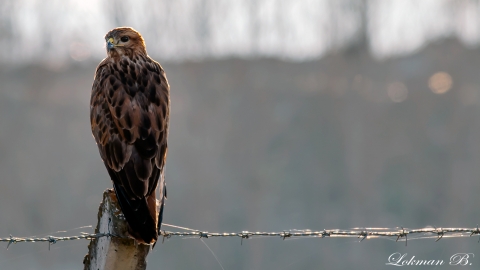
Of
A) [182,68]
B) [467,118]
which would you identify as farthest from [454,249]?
[182,68]

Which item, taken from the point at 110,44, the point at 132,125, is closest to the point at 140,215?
the point at 132,125

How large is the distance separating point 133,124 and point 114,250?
1.48m

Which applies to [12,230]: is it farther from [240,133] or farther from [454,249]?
[454,249]

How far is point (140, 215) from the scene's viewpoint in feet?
12.9

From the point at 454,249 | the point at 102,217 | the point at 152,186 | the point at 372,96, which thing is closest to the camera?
the point at 102,217

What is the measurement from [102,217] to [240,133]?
62.6 ft

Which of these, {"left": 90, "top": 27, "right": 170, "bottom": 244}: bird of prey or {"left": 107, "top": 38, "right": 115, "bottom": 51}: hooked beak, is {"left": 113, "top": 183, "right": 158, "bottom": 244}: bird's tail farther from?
{"left": 107, "top": 38, "right": 115, "bottom": 51}: hooked beak

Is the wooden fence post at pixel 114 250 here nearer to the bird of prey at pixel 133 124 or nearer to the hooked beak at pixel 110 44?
the bird of prey at pixel 133 124

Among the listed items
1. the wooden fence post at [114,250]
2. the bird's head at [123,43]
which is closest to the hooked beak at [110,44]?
the bird's head at [123,43]

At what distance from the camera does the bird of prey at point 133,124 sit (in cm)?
429

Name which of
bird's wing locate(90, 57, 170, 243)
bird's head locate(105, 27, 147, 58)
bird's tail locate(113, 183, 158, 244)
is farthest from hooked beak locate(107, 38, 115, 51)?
bird's tail locate(113, 183, 158, 244)

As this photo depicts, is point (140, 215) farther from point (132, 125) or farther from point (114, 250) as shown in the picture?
point (132, 125)

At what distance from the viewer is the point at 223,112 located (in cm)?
2352

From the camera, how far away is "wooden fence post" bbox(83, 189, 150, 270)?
11.8 feet
